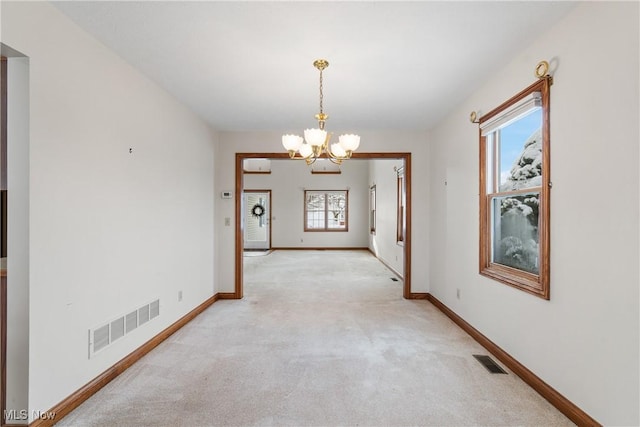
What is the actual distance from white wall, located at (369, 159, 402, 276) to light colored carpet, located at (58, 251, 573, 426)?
2.58 m

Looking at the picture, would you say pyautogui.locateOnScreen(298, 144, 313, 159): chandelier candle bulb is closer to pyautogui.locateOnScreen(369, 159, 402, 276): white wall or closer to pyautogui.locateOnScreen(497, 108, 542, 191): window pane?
pyautogui.locateOnScreen(497, 108, 542, 191): window pane

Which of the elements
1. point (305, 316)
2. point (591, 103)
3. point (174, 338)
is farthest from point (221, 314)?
point (591, 103)

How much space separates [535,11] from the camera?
6.09 feet

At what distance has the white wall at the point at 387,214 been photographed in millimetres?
6418

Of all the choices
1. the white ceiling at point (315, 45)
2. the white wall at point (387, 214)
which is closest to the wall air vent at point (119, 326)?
the white ceiling at point (315, 45)

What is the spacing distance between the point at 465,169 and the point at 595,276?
1.80 meters

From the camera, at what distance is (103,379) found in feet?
7.23

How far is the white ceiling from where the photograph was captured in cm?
184

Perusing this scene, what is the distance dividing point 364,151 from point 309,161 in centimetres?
162

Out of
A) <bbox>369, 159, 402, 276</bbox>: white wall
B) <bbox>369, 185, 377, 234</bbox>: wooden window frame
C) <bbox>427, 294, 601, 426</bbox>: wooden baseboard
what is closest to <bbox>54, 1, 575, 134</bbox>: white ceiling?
<bbox>427, 294, 601, 426</bbox>: wooden baseboard

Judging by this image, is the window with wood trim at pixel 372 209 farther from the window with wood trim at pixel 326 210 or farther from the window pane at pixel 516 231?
the window pane at pixel 516 231

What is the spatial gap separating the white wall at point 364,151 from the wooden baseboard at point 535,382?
1.32 metres

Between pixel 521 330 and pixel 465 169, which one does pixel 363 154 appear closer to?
pixel 465 169

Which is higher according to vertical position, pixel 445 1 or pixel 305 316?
pixel 445 1
